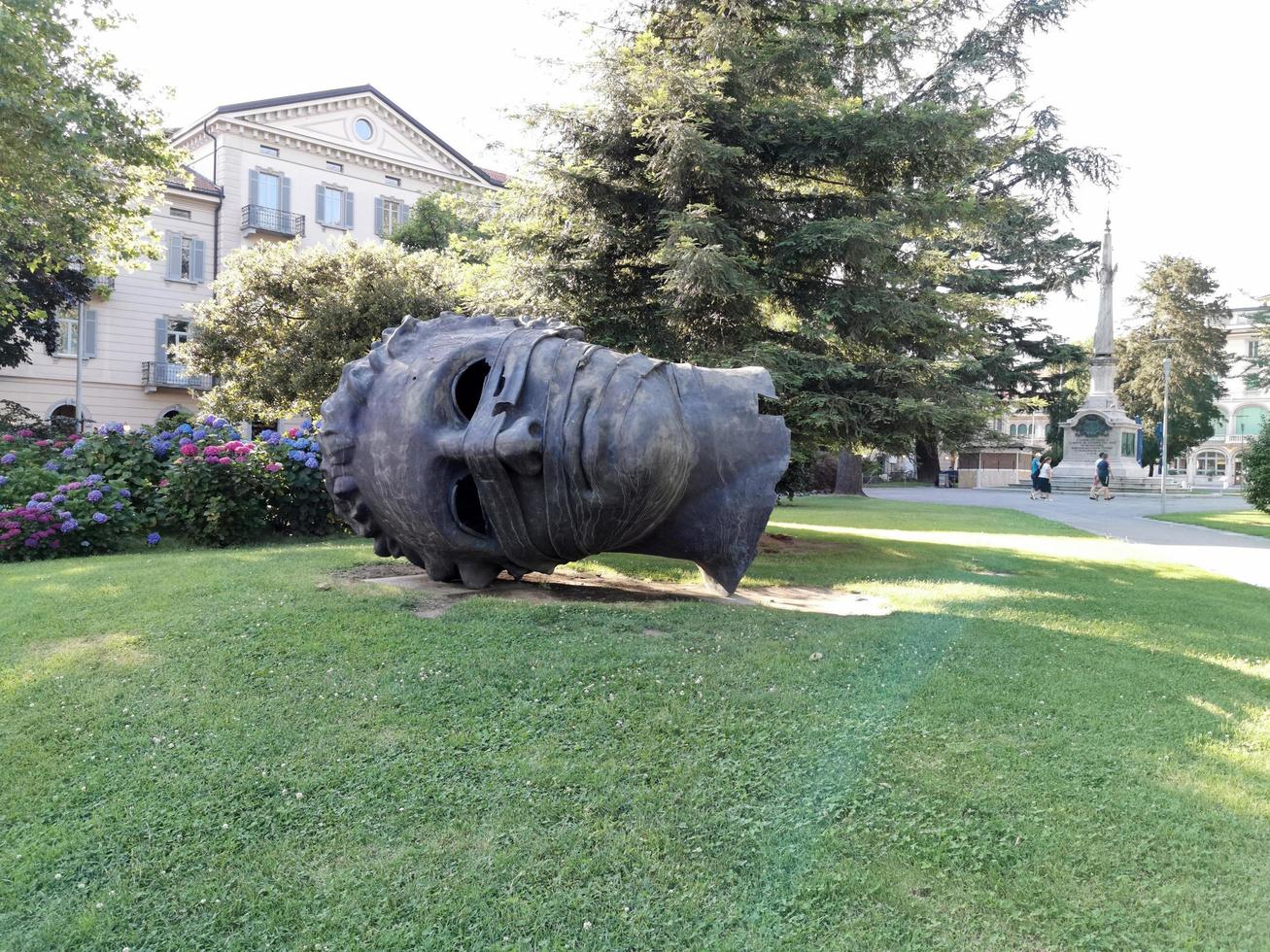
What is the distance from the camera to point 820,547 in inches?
443

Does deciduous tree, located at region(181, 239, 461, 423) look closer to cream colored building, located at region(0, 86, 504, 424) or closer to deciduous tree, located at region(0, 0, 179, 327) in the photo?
deciduous tree, located at region(0, 0, 179, 327)

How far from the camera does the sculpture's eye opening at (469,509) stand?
5797mm

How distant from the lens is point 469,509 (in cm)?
599

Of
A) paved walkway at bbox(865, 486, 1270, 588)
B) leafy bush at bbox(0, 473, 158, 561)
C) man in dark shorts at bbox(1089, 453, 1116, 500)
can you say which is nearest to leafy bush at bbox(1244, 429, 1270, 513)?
paved walkway at bbox(865, 486, 1270, 588)

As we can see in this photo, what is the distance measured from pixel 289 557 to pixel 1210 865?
24.8 feet

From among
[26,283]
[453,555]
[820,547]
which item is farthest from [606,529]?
[26,283]

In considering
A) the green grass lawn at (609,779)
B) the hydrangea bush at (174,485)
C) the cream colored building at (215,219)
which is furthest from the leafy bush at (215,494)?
the cream colored building at (215,219)

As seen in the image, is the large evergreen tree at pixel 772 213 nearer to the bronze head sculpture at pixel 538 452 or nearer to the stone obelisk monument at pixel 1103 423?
the bronze head sculpture at pixel 538 452

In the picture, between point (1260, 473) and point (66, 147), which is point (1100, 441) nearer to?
point (1260, 473)

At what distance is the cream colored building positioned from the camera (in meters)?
33.2

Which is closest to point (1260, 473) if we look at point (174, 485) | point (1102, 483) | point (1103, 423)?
point (1102, 483)

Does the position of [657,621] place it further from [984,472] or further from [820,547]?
[984,472]

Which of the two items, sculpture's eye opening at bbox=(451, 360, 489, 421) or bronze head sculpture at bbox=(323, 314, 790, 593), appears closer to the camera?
bronze head sculpture at bbox=(323, 314, 790, 593)

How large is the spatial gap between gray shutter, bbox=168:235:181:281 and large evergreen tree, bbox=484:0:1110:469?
30321 mm
